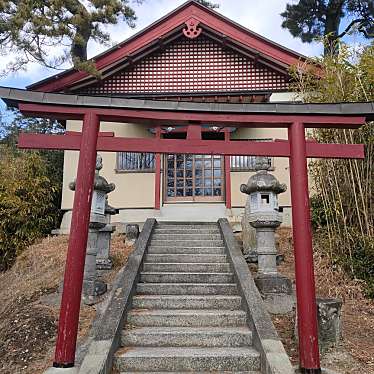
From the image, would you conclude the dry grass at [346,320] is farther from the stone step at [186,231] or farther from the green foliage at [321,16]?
the green foliage at [321,16]

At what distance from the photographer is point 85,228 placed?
412 centimetres

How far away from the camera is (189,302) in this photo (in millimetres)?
5355

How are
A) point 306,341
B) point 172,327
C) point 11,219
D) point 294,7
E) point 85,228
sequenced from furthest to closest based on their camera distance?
point 294,7, point 11,219, point 172,327, point 85,228, point 306,341

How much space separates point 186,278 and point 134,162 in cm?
596

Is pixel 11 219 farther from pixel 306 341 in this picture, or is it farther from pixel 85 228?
pixel 306 341

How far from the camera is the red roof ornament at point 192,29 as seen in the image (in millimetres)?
11406

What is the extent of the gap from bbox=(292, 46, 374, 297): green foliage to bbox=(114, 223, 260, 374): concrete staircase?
2041 millimetres

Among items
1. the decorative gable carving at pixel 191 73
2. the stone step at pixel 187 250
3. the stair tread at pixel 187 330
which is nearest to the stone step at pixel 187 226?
the stone step at pixel 187 250

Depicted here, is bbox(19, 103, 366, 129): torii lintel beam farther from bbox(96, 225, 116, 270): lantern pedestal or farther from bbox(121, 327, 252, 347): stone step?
bbox(96, 225, 116, 270): lantern pedestal

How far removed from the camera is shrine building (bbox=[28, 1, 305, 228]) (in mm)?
10992

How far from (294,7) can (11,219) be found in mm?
16126

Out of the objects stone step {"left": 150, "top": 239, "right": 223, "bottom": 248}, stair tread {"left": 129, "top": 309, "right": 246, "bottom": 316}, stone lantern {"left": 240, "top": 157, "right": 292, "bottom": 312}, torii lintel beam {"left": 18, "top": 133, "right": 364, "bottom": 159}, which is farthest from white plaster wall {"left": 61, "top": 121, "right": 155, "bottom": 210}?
torii lintel beam {"left": 18, "top": 133, "right": 364, "bottom": 159}

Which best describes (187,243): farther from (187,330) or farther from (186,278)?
(187,330)

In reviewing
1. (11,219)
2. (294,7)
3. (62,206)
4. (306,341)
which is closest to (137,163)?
(62,206)
